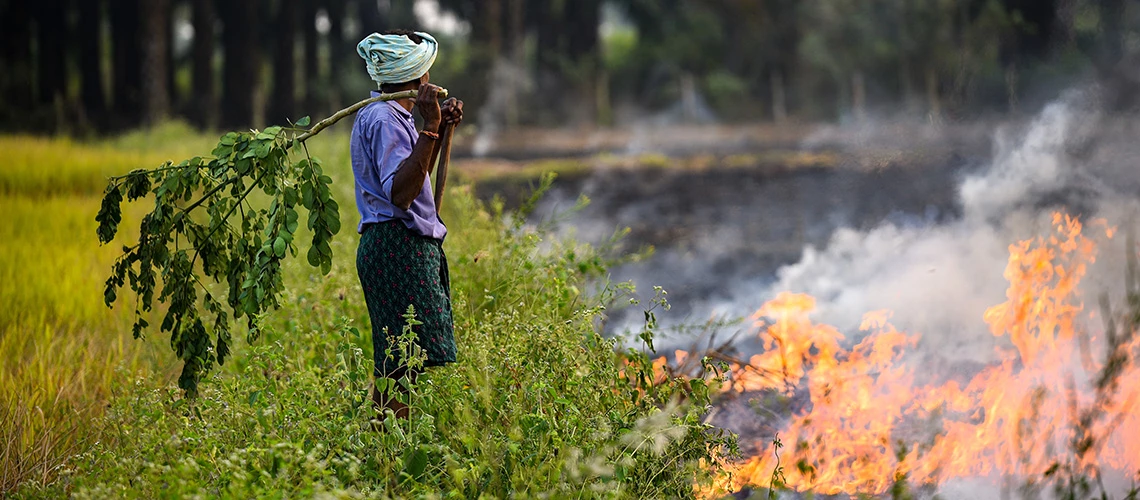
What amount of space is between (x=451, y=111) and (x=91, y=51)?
18.7 m

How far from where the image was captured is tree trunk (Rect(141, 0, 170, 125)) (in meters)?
17.4

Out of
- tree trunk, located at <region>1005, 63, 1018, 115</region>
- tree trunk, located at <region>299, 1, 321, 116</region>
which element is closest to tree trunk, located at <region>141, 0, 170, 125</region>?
tree trunk, located at <region>299, 1, 321, 116</region>

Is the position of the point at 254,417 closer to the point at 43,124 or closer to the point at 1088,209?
the point at 1088,209

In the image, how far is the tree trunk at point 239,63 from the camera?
1891 centimetres

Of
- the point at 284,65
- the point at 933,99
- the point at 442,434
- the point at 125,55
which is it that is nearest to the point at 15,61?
the point at 125,55

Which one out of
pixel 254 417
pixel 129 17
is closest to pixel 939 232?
pixel 254 417

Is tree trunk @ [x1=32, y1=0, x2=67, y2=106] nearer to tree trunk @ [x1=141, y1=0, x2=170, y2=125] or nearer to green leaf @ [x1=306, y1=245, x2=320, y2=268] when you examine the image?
tree trunk @ [x1=141, y1=0, x2=170, y2=125]

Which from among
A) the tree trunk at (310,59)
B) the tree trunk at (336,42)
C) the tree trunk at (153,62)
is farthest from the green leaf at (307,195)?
the tree trunk at (336,42)

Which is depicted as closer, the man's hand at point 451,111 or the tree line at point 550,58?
the man's hand at point 451,111

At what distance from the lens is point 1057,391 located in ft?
15.2

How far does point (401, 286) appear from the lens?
3.28 m

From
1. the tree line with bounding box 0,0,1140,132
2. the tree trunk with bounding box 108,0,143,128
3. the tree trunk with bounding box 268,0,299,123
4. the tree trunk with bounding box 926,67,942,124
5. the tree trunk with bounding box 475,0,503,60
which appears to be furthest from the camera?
the tree trunk with bounding box 475,0,503,60

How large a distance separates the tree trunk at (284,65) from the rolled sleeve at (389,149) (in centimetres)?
1645

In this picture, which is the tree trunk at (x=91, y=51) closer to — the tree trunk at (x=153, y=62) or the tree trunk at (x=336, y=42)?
the tree trunk at (x=153, y=62)
